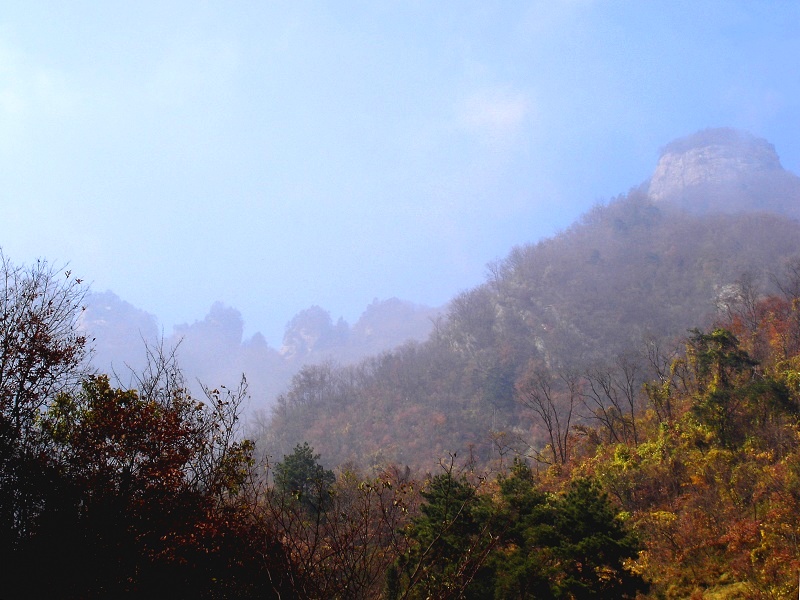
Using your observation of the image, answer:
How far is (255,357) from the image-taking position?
127438 mm

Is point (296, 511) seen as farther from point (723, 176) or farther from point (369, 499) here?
point (723, 176)

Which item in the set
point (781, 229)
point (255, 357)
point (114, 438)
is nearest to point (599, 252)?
point (781, 229)

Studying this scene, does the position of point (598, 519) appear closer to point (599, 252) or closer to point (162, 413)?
point (162, 413)

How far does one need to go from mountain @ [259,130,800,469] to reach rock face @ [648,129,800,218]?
1224 cm

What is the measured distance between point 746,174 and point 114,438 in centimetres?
11830

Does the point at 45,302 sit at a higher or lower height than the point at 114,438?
higher

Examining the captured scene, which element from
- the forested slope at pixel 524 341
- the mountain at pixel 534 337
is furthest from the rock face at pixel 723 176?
the forested slope at pixel 524 341

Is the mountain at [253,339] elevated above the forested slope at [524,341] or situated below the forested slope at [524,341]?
above

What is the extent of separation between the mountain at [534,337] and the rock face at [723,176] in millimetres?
12244

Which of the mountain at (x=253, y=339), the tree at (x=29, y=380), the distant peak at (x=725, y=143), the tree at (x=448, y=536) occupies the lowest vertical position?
the tree at (x=448, y=536)

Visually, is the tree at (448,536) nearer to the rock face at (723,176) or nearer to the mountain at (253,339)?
the rock face at (723,176)

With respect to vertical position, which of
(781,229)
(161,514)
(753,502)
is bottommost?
(753,502)

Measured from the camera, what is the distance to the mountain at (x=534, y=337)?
44062mm

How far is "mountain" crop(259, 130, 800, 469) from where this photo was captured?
4406 cm
